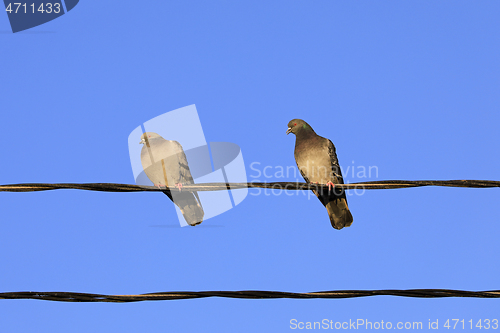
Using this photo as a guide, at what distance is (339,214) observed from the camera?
5789 mm

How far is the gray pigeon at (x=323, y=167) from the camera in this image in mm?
5758

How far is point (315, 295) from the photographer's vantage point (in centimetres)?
283

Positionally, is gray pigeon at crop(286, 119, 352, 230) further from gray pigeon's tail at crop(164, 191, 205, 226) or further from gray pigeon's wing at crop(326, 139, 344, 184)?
gray pigeon's tail at crop(164, 191, 205, 226)

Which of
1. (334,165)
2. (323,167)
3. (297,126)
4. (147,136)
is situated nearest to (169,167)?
(147,136)

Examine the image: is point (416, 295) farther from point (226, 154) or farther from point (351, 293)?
point (226, 154)

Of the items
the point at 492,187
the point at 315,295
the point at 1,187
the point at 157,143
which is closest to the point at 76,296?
the point at 1,187

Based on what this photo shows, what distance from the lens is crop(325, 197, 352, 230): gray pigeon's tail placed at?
18.9ft

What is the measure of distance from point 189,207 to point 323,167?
6.37ft

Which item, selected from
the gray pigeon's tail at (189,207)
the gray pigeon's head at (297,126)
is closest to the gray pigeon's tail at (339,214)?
the gray pigeon's head at (297,126)

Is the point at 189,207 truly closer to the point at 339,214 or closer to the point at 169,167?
the point at 169,167

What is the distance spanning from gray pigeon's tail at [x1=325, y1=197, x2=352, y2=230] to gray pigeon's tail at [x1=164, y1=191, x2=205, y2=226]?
1.75 meters

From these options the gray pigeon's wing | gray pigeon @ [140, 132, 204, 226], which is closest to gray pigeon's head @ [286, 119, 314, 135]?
the gray pigeon's wing

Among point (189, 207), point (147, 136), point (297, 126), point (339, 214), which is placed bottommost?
point (339, 214)

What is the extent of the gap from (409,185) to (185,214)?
3.59 m
